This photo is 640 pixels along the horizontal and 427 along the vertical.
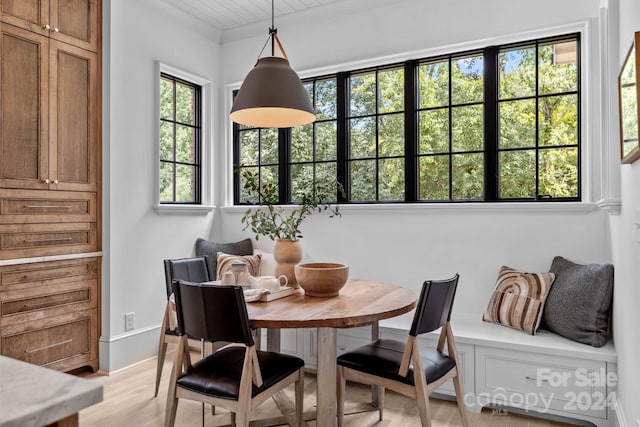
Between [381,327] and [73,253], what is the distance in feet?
6.89

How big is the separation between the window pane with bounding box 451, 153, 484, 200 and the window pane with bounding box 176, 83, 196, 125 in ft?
7.60

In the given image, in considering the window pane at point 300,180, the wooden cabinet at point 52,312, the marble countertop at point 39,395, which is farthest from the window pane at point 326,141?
the marble countertop at point 39,395

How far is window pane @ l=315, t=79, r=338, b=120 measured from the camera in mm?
3758

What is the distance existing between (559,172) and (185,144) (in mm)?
2974

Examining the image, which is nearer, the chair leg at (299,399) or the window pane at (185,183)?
the chair leg at (299,399)

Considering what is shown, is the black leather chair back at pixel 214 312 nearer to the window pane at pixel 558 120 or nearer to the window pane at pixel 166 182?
the window pane at pixel 166 182

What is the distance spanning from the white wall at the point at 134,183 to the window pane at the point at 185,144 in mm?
358

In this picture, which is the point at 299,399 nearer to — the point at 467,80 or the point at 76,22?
the point at 467,80

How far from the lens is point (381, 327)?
9.49 feet

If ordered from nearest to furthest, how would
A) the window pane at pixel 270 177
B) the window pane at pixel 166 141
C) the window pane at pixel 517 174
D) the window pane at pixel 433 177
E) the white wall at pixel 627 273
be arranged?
the white wall at pixel 627 273 < the window pane at pixel 517 174 < the window pane at pixel 433 177 < the window pane at pixel 166 141 < the window pane at pixel 270 177

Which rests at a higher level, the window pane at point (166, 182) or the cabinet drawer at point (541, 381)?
the window pane at point (166, 182)

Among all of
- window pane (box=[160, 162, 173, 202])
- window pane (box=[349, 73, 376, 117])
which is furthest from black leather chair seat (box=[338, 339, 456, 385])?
window pane (box=[160, 162, 173, 202])

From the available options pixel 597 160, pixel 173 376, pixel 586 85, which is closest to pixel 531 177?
pixel 597 160

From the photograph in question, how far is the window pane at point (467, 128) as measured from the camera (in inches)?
125
